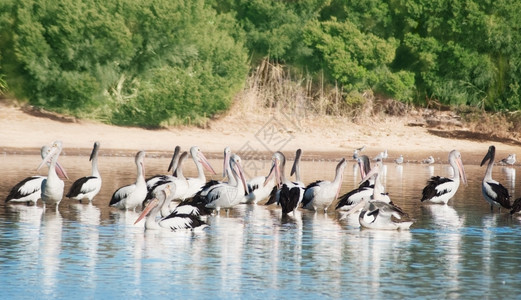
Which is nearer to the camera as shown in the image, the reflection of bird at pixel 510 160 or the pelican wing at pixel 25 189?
the pelican wing at pixel 25 189

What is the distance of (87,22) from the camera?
3481 centimetres

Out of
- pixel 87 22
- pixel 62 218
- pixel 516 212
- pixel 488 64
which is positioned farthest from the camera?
pixel 488 64

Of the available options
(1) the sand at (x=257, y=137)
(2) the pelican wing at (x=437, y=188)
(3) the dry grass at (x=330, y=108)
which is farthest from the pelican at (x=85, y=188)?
(3) the dry grass at (x=330, y=108)

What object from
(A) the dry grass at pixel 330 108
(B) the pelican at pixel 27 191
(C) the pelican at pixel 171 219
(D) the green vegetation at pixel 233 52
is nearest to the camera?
(C) the pelican at pixel 171 219

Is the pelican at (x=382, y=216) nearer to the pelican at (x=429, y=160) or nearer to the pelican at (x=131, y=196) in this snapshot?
the pelican at (x=131, y=196)

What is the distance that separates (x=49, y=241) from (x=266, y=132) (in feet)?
72.0

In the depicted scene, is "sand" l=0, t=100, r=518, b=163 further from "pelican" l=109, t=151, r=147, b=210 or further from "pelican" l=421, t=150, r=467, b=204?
"pelican" l=109, t=151, r=147, b=210

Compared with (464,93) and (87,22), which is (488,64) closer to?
(464,93)

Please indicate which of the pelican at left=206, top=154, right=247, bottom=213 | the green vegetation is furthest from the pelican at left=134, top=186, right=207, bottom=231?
the green vegetation

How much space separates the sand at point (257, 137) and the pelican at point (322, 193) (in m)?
13.5

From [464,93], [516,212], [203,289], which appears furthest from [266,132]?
[203,289]

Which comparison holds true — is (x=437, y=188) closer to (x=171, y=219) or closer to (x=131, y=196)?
(x=131, y=196)

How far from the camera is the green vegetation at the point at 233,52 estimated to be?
115 feet

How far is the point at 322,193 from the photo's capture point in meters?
18.5
